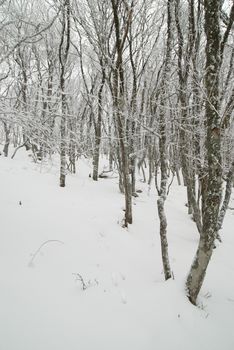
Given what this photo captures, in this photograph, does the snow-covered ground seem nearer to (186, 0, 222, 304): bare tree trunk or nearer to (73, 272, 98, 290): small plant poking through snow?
(73, 272, 98, 290): small plant poking through snow

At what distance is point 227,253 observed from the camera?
723cm

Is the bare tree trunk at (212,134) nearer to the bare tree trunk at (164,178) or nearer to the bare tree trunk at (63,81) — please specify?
the bare tree trunk at (164,178)

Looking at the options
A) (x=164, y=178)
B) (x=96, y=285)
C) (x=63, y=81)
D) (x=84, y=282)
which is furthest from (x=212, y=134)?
(x=63, y=81)

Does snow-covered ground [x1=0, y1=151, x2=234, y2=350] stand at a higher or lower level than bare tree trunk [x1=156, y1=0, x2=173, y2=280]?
lower

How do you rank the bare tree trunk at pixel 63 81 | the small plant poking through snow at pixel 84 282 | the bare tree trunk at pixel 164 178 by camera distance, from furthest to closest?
the bare tree trunk at pixel 63 81, the bare tree trunk at pixel 164 178, the small plant poking through snow at pixel 84 282

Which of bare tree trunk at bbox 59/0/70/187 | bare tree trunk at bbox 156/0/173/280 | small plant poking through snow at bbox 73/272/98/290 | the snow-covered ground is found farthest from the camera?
bare tree trunk at bbox 59/0/70/187

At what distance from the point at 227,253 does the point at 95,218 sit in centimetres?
421

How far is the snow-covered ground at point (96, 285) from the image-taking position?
335cm

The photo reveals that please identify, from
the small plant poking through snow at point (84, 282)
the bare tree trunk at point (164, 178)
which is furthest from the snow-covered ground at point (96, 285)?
the bare tree trunk at point (164, 178)

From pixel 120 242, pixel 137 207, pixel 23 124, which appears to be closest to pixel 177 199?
pixel 137 207

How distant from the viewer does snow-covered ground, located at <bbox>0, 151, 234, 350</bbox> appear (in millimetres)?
3348

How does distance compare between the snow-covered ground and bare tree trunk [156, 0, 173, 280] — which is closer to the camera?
the snow-covered ground

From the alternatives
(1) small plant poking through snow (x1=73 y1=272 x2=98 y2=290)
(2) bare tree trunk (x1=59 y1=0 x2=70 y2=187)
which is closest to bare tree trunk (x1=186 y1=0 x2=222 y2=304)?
(1) small plant poking through snow (x1=73 y1=272 x2=98 y2=290)

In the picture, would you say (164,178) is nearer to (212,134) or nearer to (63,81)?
(212,134)
